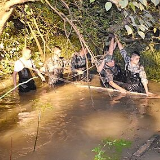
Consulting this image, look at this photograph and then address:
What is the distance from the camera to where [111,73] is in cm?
1004

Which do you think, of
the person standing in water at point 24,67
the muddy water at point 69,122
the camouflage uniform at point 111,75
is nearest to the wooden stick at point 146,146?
the muddy water at point 69,122

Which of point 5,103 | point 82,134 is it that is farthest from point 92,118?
point 5,103

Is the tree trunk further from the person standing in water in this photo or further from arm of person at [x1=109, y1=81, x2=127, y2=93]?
→ arm of person at [x1=109, y1=81, x2=127, y2=93]

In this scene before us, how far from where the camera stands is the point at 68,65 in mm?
11891

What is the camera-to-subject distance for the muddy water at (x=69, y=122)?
19.4 ft

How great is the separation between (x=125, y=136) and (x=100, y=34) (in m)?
5.26

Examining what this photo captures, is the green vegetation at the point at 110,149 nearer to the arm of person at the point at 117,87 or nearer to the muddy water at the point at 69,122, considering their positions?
the muddy water at the point at 69,122

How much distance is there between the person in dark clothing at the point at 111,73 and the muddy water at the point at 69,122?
360mm

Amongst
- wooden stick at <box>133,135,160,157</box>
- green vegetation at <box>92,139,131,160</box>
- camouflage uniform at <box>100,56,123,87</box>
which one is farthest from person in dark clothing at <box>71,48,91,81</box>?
wooden stick at <box>133,135,160,157</box>

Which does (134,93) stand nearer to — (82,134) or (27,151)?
(82,134)

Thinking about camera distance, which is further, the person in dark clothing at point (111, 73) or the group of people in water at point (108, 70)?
the person in dark clothing at point (111, 73)

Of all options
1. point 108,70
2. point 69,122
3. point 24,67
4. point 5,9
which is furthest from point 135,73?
point 5,9

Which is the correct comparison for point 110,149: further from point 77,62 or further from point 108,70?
point 77,62

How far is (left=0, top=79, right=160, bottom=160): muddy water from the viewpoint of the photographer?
5.91 meters
